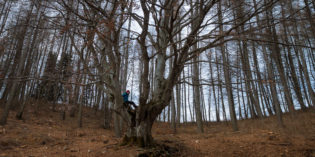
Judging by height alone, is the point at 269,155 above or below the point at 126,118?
below

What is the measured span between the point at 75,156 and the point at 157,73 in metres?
3.28

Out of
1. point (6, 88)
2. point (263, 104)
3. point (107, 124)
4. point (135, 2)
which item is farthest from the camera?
point (263, 104)

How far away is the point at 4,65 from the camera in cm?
1524

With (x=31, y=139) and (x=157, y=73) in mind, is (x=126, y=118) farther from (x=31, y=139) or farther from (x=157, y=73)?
(x=31, y=139)

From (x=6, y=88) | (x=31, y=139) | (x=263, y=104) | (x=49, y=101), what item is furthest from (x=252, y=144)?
(x=49, y=101)

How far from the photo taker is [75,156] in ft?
15.3

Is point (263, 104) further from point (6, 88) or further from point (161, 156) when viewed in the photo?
point (6, 88)

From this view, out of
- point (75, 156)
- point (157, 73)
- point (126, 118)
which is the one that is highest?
point (157, 73)

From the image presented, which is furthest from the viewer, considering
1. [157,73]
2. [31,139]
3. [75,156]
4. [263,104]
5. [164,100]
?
[263,104]

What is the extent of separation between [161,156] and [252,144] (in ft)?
11.2

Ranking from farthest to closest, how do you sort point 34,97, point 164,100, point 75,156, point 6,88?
point 34,97
point 6,88
point 164,100
point 75,156

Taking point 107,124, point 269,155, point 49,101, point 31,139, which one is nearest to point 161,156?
point 269,155

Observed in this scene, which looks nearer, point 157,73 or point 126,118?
point 126,118

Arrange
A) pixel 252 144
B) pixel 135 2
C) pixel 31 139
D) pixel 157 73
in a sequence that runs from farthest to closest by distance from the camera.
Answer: pixel 31 139, pixel 252 144, pixel 157 73, pixel 135 2
